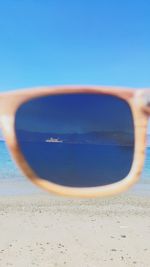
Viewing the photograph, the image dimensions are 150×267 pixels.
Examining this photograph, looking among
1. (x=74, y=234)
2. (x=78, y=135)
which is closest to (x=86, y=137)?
(x=78, y=135)

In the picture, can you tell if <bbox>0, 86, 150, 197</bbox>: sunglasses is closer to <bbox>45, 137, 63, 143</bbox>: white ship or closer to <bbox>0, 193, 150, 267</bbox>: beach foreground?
<bbox>45, 137, 63, 143</bbox>: white ship

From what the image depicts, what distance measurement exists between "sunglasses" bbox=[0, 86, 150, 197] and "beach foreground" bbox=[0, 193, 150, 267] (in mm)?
2673

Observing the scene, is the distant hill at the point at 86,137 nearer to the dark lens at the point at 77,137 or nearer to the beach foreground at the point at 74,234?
the dark lens at the point at 77,137

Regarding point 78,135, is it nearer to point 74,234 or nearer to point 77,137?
point 77,137

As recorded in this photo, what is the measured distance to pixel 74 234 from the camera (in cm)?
505

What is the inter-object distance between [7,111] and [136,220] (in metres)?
5.19

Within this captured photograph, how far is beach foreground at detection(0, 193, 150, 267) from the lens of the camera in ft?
13.4

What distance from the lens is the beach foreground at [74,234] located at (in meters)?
4.08

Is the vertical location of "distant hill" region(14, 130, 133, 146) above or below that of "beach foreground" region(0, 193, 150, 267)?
above

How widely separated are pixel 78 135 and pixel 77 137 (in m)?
0.02

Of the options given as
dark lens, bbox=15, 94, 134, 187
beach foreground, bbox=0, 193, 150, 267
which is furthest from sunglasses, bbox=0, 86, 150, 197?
beach foreground, bbox=0, 193, 150, 267

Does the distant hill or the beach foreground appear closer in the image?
the distant hill

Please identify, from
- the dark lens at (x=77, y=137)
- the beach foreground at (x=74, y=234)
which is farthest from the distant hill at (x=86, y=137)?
the beach foreground at (x=74, y=234)

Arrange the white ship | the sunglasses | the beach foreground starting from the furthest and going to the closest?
the beach foreground
the white ship
the sunglasses
